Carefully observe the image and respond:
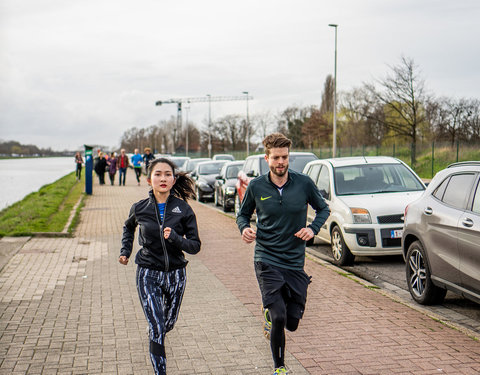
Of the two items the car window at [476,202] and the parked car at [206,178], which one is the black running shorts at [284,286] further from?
the parked car at [206,178]

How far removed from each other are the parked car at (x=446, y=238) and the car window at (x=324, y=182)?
2969mm

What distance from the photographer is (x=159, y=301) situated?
4.11 meters

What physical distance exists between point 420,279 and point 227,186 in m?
11.7

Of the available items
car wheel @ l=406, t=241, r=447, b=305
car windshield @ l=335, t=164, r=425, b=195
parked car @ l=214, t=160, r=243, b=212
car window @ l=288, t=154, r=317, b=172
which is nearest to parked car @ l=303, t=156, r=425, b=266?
car windshield @ l=335, t=164, r=425, b=195

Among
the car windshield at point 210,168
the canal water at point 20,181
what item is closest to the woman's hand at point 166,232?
the car windshield at point 210,168

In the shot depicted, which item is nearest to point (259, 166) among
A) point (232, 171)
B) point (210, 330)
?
point (232, 171)

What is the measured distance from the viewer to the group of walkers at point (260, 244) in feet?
13.4

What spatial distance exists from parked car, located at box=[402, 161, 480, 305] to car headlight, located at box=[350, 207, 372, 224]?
179 cm

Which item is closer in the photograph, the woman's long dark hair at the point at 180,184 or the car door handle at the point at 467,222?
the woman's long dark hair at the point at 180,184

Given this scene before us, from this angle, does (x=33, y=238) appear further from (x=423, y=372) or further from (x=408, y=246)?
(x=423, y=372)

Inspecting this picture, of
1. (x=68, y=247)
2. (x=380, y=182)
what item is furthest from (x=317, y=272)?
(x=68, y=247)

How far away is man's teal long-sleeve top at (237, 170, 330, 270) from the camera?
4.20m

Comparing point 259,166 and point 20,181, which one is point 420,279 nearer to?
point 259,166

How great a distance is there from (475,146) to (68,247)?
21196 millimetres
